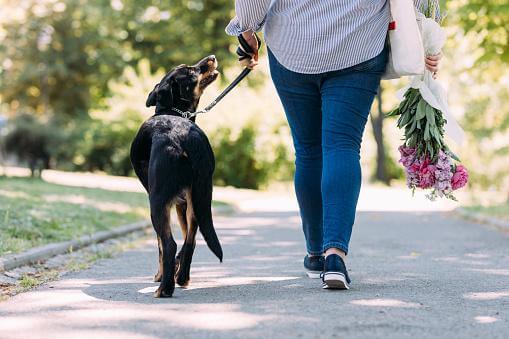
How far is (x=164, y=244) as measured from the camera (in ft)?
15.3

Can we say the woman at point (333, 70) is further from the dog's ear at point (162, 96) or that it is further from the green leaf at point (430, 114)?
the dog's ear at point (162, 96)

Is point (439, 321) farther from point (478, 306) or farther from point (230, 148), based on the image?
point (230, 148)

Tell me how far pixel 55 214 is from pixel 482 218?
6.43 meters

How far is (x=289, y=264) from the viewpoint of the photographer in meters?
6.71

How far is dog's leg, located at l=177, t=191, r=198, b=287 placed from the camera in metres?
4.98

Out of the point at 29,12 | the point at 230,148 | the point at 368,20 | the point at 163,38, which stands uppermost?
the point at 29,12

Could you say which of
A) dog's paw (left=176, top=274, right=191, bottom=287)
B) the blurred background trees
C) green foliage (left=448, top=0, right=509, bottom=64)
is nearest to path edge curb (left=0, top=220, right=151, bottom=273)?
dog's paw (left=176, top=274, right=191, bottom=287)

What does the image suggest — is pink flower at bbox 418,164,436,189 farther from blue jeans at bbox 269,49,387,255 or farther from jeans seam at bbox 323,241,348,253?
jeans seam at bbox 323,241,348,253

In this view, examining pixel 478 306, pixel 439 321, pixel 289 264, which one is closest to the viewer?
pixel 439 321

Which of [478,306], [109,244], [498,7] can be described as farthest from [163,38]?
[478,306]

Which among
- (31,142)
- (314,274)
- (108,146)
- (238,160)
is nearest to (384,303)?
(314,274)

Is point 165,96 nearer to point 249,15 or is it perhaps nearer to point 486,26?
point 249,15

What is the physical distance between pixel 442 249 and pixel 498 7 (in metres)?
4.69

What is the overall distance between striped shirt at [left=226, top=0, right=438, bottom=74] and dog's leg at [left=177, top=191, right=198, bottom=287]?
103cm
